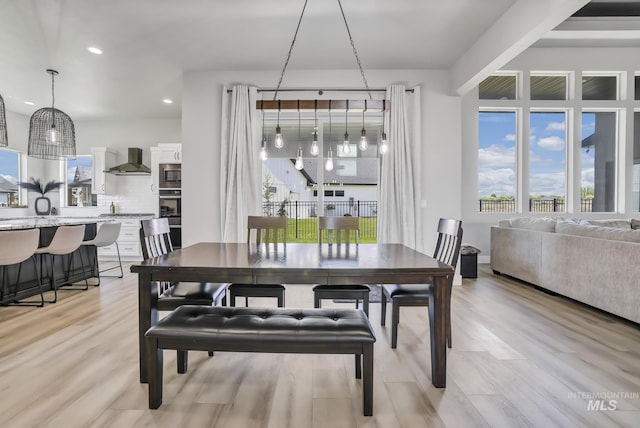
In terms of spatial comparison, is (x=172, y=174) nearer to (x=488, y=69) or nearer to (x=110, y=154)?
(x=110, y=154)

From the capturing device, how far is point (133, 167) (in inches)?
253

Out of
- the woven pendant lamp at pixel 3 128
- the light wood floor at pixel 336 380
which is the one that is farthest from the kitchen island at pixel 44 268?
the woven pendant lamp at pixel 3 128

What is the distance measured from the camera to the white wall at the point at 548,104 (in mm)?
5547

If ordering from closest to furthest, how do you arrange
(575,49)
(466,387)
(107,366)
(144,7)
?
(466,387), (107,366), (144,7), (575,49)

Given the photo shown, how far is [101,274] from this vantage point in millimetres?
5172

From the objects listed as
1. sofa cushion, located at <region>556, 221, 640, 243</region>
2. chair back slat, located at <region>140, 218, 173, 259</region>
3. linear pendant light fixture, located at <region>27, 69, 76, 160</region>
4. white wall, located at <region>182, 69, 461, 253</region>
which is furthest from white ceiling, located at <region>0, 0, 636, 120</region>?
sofa cushion, located at <region>556, 221, 640, 243</region>

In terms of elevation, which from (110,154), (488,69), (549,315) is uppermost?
(488,69)

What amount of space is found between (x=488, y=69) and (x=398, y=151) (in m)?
1.42

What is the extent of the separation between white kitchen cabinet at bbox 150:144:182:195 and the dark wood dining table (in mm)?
4836

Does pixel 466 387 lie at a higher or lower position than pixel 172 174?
lower

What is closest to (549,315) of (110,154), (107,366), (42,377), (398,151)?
(398,151)

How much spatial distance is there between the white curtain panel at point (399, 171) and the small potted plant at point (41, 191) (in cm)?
729

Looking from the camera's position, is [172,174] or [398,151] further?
[172,174]

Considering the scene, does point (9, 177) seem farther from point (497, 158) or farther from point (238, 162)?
point (497, 158)
